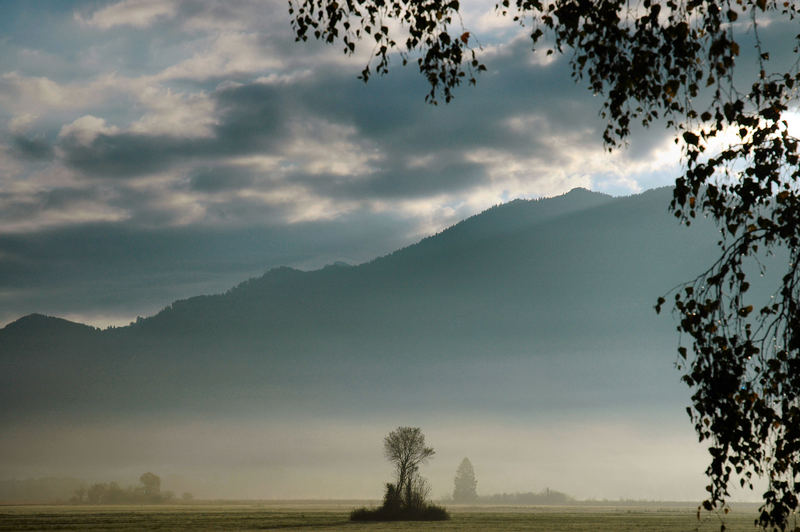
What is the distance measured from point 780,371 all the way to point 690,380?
1.01 m

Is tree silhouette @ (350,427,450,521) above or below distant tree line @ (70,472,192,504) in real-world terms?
above

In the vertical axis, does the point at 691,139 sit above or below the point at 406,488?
above

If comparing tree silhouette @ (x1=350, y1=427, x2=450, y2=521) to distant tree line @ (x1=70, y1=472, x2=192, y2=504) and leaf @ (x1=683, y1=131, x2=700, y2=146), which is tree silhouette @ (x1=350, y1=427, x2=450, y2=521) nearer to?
leaf @ (x1=683, y1=131, x2=700, y2=146)

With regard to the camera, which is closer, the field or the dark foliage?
the field

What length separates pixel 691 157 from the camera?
9961mm

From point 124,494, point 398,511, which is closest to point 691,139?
point 398,511

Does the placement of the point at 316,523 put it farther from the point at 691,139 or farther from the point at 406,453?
the point at 691,139

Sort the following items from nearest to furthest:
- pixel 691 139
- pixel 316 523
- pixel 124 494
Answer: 1. pixel 691 139
2. pixel 316 523
3. pixel 124 494

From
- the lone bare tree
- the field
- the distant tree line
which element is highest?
the lone bare tree

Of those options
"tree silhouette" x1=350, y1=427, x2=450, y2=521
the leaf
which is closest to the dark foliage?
"tree silhouette" x1=350, y1=427, x2=450, y2=521

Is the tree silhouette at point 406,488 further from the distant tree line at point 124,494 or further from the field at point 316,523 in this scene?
the distant tree line at point 124,494

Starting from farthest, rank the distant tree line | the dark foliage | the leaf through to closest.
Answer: the distant tree line < the dark foliage < the leaf

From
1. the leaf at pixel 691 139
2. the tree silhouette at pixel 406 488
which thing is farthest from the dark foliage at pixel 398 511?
the leaf at pixel 691 139

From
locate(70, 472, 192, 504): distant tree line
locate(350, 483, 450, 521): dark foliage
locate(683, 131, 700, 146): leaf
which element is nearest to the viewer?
locate(683, 131, 700, 146): leaf
